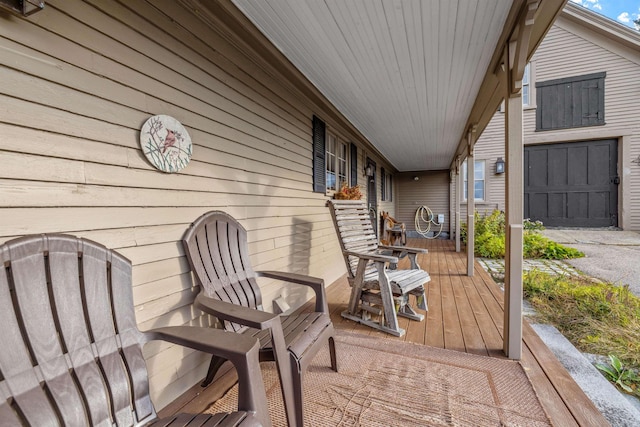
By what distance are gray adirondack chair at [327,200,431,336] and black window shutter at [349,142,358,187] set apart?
175 cm

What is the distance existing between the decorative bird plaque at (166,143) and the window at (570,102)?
9389 millimetres

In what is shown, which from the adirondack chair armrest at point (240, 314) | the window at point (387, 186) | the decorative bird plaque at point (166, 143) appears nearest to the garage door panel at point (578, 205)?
the window at point (387, 186)

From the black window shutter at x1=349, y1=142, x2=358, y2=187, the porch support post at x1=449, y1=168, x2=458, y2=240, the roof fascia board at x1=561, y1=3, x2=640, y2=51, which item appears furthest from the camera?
the porch support post at x1=449, y1=168, x2=458, y2=240

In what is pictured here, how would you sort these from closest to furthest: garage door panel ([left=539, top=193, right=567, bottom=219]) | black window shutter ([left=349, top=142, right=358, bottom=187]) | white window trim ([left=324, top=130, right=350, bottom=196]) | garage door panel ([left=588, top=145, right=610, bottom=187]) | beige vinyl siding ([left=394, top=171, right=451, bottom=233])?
white window trim ([left=324, top=130, right=350, bottom=196])
black window shutter ([left=349, top=142, right=358, bottom=187])
garage door panel ([left=588, top=145, right=610, bottom=187])
garage door panel ([left=539, top=193, right=567, bottom=219])
beige vinyl siding ([left=394, top=171, right=451, bottom=233])

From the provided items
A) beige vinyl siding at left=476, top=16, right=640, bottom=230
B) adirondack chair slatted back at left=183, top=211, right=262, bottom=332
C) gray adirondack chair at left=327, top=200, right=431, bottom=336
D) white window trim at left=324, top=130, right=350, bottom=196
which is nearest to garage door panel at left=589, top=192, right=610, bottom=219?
beige vinyl siding at left=476, top=16, right=640, bottom=230

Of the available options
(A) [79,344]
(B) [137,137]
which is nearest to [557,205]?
(B) [137,137]

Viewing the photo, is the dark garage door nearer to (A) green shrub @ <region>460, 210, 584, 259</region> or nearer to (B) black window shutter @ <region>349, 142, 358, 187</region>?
(A) green shrub @ <region>460, 210, 584, 259</region>

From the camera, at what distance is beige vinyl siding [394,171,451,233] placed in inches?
361

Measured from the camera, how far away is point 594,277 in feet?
12.5

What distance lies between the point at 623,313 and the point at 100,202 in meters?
4.06

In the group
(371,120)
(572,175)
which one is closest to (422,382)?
(371,120)

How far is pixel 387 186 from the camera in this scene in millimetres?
8445

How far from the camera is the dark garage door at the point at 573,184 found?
288 inches

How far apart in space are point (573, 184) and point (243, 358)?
979 centimetres
